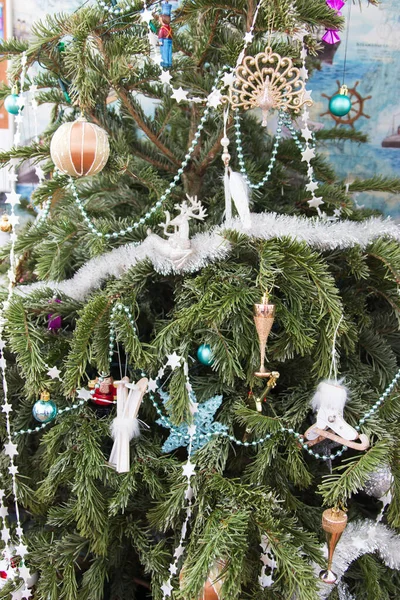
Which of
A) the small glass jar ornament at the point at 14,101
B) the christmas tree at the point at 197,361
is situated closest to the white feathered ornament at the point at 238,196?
the christmas tree at the point at 197,361

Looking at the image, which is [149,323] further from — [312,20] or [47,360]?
[312,20]


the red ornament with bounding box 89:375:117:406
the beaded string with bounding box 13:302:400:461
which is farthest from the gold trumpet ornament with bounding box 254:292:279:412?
the red ornament with bounding box 89:375:117:406

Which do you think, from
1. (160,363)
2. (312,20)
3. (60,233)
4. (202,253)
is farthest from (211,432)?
(312,20)

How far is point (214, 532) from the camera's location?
0.54 metres

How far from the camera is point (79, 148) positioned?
0.63 m

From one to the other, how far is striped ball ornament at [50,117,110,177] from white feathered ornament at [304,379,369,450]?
15.9 inches

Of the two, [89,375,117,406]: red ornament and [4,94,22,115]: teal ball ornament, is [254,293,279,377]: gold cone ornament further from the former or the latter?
[4,94,22,115]: teal ball ornament

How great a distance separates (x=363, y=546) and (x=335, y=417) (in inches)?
8.2

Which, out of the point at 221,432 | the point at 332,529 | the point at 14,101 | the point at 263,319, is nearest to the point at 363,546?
the point at 332,529

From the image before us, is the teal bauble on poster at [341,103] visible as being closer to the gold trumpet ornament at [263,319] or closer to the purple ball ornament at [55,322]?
the gold trumpet ornament at [263,319]

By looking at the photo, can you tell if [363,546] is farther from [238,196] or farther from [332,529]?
[238,196]

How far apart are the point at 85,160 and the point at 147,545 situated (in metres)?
0.51

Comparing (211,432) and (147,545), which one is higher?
(211,432)

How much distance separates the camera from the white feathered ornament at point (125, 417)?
626 millimetres
